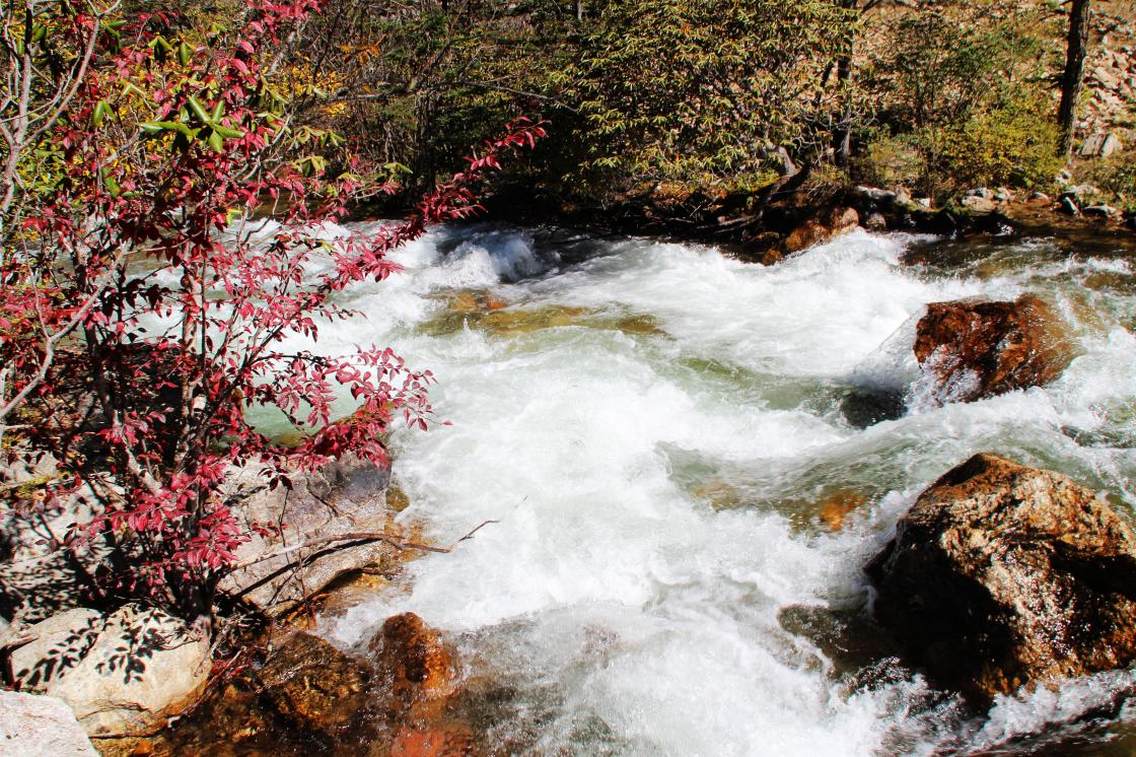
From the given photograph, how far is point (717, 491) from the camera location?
18.8 ft

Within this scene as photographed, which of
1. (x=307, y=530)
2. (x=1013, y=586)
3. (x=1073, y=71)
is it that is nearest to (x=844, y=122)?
(x=1073, y=71)

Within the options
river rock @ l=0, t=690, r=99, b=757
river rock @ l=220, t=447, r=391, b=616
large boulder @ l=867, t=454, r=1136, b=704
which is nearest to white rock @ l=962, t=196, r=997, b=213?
large boulder @ l=867, t=454, r=1136, b=704

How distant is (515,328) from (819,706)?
6.73 meters

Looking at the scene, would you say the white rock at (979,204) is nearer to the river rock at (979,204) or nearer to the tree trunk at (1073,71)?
the river rock at (979,204)

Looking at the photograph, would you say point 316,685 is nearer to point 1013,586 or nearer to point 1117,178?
point 1013,586

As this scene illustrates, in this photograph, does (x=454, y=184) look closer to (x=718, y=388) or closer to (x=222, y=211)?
(x=222, y=211)

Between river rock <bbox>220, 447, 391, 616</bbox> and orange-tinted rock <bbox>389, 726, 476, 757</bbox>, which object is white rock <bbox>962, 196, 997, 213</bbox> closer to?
river rock <bbox>220, 447, 391, 616</bbox>

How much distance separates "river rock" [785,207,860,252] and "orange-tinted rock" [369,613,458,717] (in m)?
9.74

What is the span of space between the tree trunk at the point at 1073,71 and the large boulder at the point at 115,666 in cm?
1628

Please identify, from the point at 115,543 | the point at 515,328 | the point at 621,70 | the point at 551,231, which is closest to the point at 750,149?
the point at 621,70

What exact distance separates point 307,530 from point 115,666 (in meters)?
1.51

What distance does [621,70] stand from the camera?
39.0 feet

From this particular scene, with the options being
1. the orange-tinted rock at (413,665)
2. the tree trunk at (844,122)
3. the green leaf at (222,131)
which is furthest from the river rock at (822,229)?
the green leaf at (222,131)

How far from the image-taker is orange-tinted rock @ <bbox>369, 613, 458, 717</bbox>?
3934mm
